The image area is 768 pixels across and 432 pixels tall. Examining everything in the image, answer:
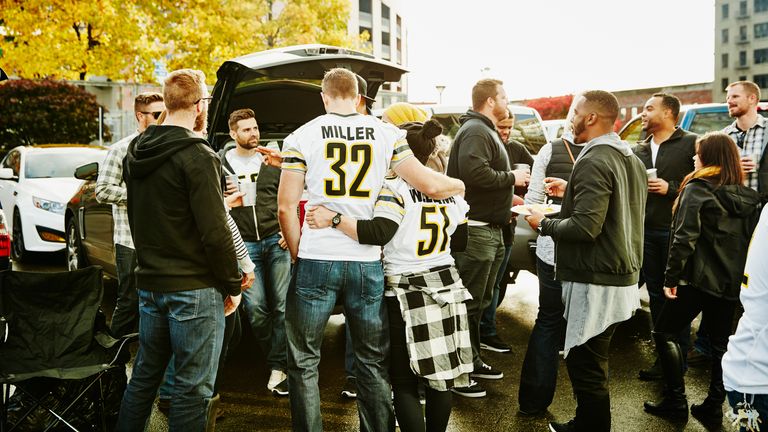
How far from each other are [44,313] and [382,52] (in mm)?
63476

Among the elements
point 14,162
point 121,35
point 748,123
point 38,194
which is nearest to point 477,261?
point 748,123

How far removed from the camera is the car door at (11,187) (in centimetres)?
1002

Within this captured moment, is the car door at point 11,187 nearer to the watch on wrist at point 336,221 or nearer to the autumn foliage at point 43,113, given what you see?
the watch on wrist at point 336,221

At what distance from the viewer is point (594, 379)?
3.71m

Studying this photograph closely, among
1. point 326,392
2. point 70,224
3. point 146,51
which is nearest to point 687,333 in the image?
point 326,392

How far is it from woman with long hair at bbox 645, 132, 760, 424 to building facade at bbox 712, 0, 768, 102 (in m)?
87.8

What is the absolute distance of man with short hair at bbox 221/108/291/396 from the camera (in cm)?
485

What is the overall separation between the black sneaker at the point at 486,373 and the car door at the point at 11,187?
25.1 ft

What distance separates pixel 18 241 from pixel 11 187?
2.98 ft

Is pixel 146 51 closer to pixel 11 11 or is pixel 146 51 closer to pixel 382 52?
pixel 11 11

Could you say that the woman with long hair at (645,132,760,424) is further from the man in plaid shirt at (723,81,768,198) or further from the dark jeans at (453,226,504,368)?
the man in plaid shirt at (723,81,768,198)

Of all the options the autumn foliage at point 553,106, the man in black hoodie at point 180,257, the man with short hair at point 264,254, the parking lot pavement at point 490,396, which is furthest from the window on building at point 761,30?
the man in black hoodie at point 180,257

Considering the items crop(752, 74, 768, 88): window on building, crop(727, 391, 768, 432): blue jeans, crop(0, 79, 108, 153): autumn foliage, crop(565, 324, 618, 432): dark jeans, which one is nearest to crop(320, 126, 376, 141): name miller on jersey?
crop(565, 324, 618, 432): dark jeans

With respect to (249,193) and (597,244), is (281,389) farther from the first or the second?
(597,244)
